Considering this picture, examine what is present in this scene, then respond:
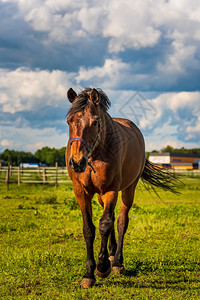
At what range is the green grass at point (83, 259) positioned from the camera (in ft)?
13.1

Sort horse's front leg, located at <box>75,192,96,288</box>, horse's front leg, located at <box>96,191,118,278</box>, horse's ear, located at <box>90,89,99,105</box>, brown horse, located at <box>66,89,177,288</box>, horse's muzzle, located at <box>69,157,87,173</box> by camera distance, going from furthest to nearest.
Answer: horse's front leg, located at <box>75,192,96,288</box> < horse's front leg, located at <box>96,191,118,278</box> < horse's ear, located at <box>90,89,99,105</box> < brown horse, located at <box>66,89,177,288</box> < horse's muzzle, located at <box>69,157,87,173</box>

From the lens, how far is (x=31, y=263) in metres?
4.96

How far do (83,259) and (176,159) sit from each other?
3231 inches

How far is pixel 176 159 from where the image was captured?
84.7 m

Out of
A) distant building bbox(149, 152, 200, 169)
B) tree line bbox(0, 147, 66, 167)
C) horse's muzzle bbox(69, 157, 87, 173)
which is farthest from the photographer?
distant building bbox(149, 152, 200, 169)

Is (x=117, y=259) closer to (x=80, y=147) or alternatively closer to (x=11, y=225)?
(x=80, y=147)

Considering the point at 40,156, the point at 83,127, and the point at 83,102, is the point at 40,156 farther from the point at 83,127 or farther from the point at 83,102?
the point at 83,127

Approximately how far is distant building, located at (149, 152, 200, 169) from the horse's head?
8048 cm

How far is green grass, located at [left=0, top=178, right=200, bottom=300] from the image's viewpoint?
157 inches

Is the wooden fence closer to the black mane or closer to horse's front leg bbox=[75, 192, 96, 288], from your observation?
horse's front leg bbox=[75, 192, 96, 288]

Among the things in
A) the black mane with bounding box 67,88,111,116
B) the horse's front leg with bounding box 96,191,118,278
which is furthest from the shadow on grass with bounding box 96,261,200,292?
the black mane with bounding box 67,88,111,116

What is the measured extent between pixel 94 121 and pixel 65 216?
6.56 metres

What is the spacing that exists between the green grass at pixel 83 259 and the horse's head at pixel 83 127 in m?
1.73

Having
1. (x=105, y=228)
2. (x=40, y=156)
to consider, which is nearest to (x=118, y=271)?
(x=105, y=228)
